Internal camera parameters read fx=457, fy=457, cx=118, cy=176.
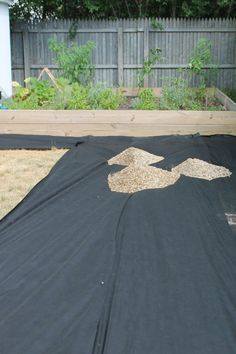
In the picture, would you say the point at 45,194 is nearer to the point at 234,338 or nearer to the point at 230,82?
the point at 234,338

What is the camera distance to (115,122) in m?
5.92

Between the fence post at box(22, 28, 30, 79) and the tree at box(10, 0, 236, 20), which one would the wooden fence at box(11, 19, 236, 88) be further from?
the tree at box(10, 0, 236, 20)

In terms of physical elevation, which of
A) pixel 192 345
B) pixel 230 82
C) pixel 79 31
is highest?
pixel 79 31

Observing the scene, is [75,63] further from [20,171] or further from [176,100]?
[20,171]

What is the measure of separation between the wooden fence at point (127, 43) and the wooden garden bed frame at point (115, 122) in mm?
3582

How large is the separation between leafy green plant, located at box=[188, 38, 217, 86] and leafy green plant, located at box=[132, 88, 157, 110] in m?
1.11

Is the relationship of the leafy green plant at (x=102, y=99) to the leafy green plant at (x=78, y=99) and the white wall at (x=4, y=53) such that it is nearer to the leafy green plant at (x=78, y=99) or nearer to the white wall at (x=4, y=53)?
the leafy green plant at (x=78, y=99)

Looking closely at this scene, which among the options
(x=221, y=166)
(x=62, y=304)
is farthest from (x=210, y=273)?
(x=221, y=166)

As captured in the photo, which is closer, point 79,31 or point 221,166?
point 221,166

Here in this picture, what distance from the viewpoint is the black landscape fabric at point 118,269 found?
183 cm

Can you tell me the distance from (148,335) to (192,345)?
0.58ft

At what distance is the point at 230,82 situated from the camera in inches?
374

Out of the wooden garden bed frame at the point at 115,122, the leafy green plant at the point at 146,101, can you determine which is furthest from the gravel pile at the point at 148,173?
the leafy green plant at the point at 146,101

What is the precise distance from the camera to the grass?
3.77m
